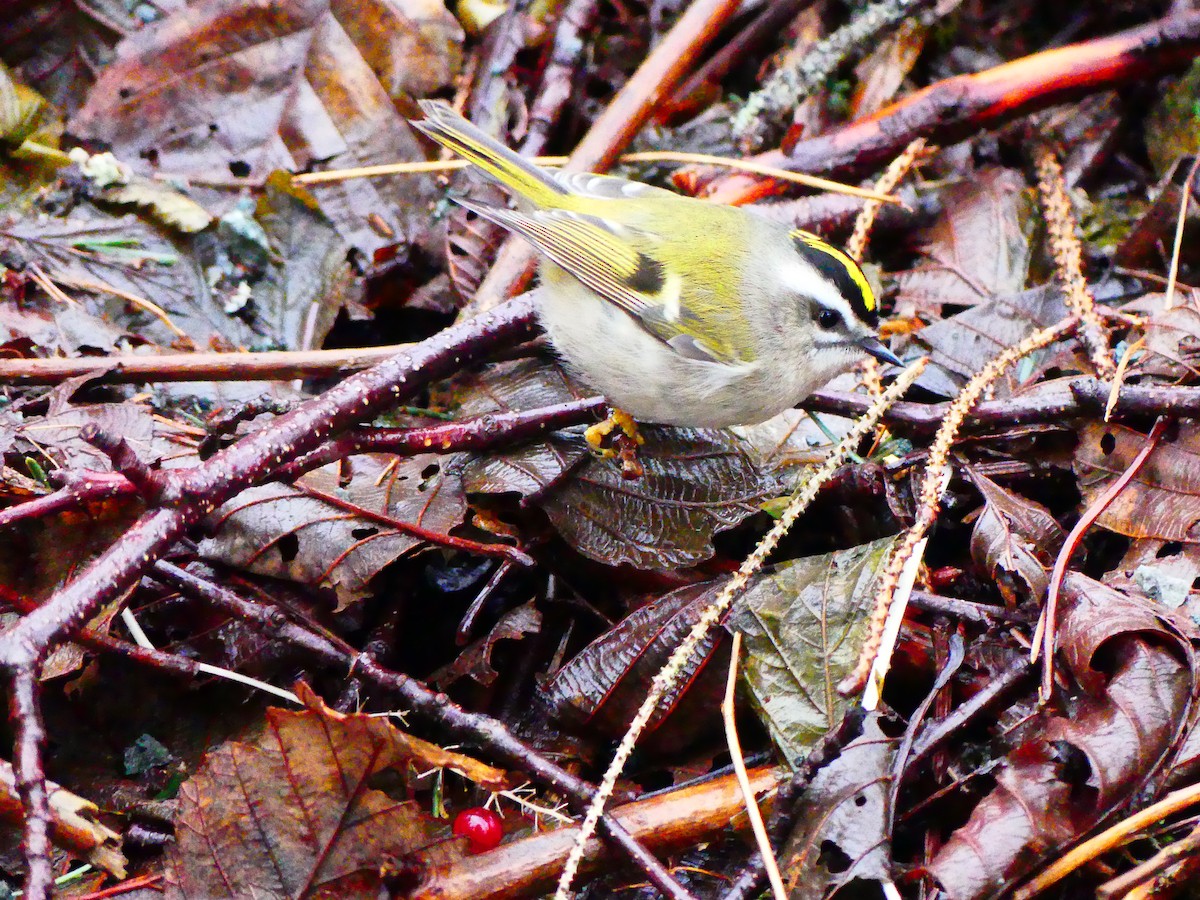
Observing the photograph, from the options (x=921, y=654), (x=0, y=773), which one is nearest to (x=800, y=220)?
(x=921, y=654)

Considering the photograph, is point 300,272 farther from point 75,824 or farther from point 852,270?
point 75,824

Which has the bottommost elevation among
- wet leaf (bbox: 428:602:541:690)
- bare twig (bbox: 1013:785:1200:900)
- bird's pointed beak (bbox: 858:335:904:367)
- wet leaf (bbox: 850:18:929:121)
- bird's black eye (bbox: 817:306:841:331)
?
bare twig (bbox: 1013:785:1200:900)

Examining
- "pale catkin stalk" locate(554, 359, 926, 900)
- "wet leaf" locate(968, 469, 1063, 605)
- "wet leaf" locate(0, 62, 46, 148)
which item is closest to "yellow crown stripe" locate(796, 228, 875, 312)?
"pale catkin stalk" locate(554, 359, 926, 900)

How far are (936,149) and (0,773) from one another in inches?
141

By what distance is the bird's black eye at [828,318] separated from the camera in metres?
2.91

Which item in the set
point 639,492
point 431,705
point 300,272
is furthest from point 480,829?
point 300,272

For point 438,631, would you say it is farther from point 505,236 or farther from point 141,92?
point 141,92

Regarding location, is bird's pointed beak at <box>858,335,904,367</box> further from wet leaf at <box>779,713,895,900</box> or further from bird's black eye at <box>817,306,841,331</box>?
wet leaf at <box>779,713,895,900</box>

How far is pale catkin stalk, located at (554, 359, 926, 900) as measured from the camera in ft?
6.22

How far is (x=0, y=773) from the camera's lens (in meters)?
1.89

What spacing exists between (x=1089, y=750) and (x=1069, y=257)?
1827 mm

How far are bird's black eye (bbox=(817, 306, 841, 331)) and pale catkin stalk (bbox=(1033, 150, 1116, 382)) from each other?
27.8 inches

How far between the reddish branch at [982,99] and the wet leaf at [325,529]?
185 cm

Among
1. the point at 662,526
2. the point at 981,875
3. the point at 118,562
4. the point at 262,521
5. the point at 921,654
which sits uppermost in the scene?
the point at 118,562
